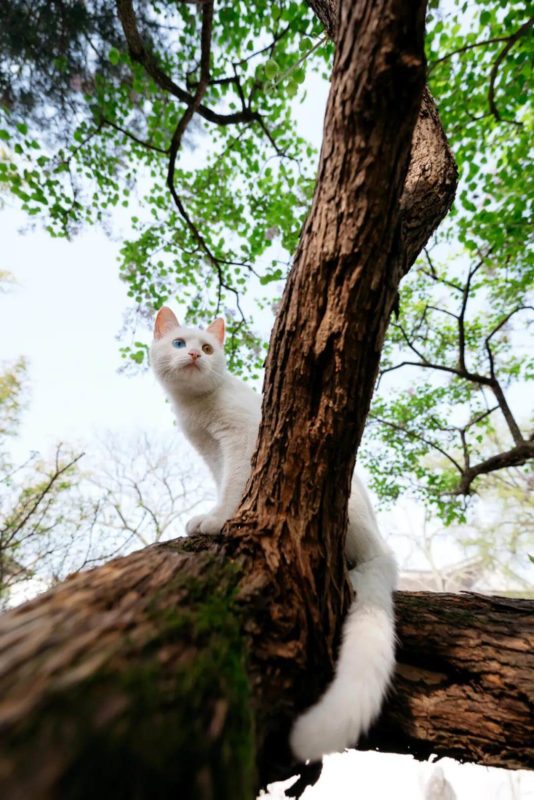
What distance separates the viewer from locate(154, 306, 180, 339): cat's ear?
298 centimetres

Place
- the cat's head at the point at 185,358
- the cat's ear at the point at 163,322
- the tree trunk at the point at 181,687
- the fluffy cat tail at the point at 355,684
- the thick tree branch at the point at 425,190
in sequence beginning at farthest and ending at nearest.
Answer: the cat's ear at the point at 163,322
the cat's head at the point at 185,358
the thick tree branch at the point at 425,190
the fluffy cat tail at the point at 355,684
the tree trunk at the point at 181,687

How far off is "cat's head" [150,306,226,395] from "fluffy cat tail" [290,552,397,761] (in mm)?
1674

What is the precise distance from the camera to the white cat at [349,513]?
972 mm

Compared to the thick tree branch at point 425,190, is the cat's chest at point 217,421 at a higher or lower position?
lower

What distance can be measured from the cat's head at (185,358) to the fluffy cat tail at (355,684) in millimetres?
1674

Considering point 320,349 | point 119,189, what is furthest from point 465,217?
point 320,349

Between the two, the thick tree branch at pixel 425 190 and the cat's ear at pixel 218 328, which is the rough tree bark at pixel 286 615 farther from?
the cat's ear at pixel 218 328

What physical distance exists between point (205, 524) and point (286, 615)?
2.90 feet

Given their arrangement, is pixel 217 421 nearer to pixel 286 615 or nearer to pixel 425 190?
pixel 286 615

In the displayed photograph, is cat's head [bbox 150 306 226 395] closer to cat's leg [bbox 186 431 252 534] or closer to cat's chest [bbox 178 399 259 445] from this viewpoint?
cat's chest [bbox 178 399 259 445]

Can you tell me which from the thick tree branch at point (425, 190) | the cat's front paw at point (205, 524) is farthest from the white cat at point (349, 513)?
the thick tree branch at point (425, 190)

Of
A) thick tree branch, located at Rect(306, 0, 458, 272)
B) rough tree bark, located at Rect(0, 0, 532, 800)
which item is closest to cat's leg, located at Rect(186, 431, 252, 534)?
rough tree bark, located at Rect(0, 0, 532, 800)

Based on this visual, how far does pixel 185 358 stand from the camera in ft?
8.31

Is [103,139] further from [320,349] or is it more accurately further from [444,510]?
[444,510]
